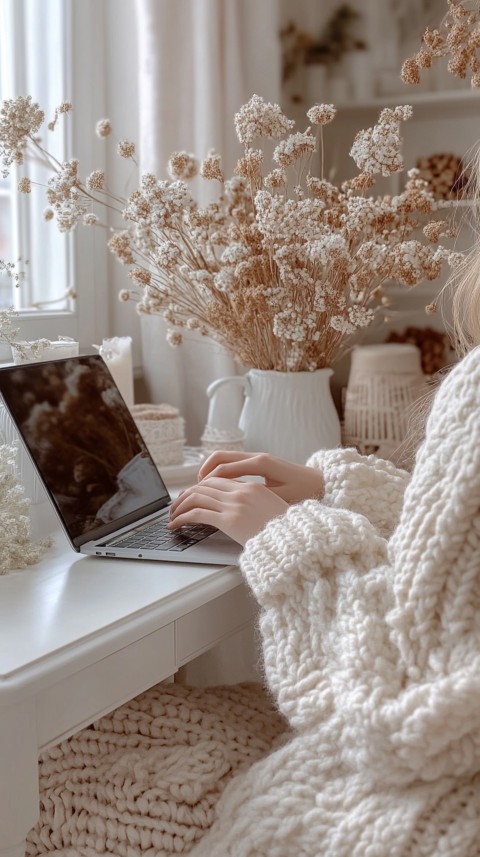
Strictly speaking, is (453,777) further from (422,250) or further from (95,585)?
(422,250)

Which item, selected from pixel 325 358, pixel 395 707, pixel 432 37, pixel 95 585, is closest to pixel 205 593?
pixel 95 585

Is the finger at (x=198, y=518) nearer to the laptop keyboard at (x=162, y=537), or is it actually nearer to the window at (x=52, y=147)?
the laptop keyboard at (x=162, y=537)

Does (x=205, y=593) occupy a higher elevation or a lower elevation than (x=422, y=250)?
lower

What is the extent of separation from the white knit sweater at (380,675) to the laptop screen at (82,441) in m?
0.25

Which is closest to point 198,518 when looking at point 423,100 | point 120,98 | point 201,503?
point 201,503

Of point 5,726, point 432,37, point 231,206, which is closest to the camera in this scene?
point 5,726

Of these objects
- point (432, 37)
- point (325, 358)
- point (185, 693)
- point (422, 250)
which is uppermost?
point (432, 37)

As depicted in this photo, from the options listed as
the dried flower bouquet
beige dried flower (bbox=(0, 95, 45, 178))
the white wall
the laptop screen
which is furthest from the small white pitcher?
the white wall

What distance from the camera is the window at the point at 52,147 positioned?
1.75 meters

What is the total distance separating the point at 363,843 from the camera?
756 millimetres

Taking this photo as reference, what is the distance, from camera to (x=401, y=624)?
2.58 feet

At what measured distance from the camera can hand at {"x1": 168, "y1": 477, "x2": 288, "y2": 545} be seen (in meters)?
1.00

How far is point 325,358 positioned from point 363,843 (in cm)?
79

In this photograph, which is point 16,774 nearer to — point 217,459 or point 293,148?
point 217,459
